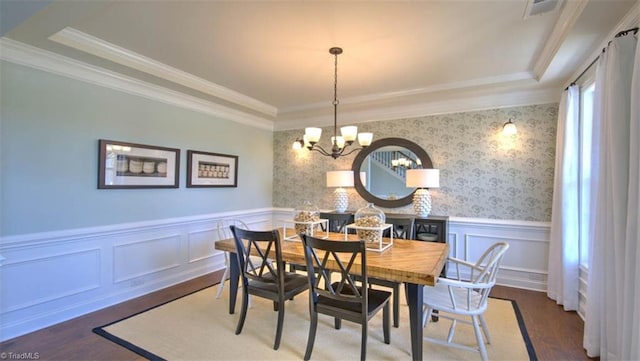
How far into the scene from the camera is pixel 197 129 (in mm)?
4195

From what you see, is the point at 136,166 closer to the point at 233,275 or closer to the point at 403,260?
the point at 233,275

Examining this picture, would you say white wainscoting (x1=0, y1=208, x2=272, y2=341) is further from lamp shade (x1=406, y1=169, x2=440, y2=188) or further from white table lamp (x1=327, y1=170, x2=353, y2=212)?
lamp shade (x1=406, y1=169, x2=440, y2=188)

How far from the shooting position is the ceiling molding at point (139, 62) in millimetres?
2559

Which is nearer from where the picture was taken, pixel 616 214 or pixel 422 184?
pixel 616 214

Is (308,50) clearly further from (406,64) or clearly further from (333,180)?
(333,180)

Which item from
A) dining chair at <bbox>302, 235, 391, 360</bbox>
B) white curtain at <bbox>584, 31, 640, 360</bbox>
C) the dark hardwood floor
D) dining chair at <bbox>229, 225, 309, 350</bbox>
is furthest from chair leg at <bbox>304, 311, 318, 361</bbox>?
white curtain at <bbox>584, 31, 640, 360</bbox>

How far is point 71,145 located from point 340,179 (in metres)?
3.24

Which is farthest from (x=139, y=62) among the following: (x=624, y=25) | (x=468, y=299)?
(x=624, y=25)

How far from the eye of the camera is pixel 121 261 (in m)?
3.34

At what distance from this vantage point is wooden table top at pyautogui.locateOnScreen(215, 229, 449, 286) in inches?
77.5

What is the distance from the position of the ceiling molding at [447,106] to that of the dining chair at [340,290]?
2.89 m

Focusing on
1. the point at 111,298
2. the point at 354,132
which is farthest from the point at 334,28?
the point at 111,298

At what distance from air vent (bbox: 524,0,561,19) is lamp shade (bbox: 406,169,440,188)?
215 cm

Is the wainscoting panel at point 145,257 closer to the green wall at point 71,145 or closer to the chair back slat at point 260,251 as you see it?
the green wall at point 71,145
